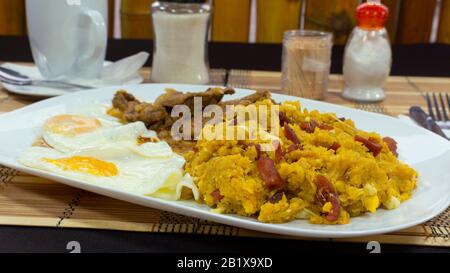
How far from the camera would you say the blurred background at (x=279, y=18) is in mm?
3207

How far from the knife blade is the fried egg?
699mm

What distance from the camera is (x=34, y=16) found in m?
1.83

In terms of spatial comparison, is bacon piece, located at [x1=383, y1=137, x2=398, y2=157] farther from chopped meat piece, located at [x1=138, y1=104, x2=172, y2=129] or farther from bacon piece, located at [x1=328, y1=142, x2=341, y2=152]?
chopped meat piece, located at [x1=138, y1=104, x2=172, y2=129]

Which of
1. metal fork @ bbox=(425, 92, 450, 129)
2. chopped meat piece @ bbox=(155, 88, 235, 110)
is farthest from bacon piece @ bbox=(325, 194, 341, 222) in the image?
metal fork @ bbox=(425, 92, 450, 129)

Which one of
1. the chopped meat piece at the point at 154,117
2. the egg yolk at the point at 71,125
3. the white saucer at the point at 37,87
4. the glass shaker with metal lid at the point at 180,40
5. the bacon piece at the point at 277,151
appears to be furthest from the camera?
the glass shaker with metal lid at the point at 180,40

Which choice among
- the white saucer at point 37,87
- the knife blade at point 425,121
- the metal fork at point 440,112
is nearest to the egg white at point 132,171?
the white saucer at point 37,87

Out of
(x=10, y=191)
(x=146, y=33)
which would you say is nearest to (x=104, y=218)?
(x=10, y=191)

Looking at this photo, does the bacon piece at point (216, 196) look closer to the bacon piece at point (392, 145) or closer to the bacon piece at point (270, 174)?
Answer: the bacon piece at point (270, 174)

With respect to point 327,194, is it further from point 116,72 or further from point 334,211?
point 116,72

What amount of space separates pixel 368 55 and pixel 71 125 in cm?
100

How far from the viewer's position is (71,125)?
1.36 metres

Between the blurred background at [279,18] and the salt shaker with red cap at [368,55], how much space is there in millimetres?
1338

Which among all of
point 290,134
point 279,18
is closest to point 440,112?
point 290,134
